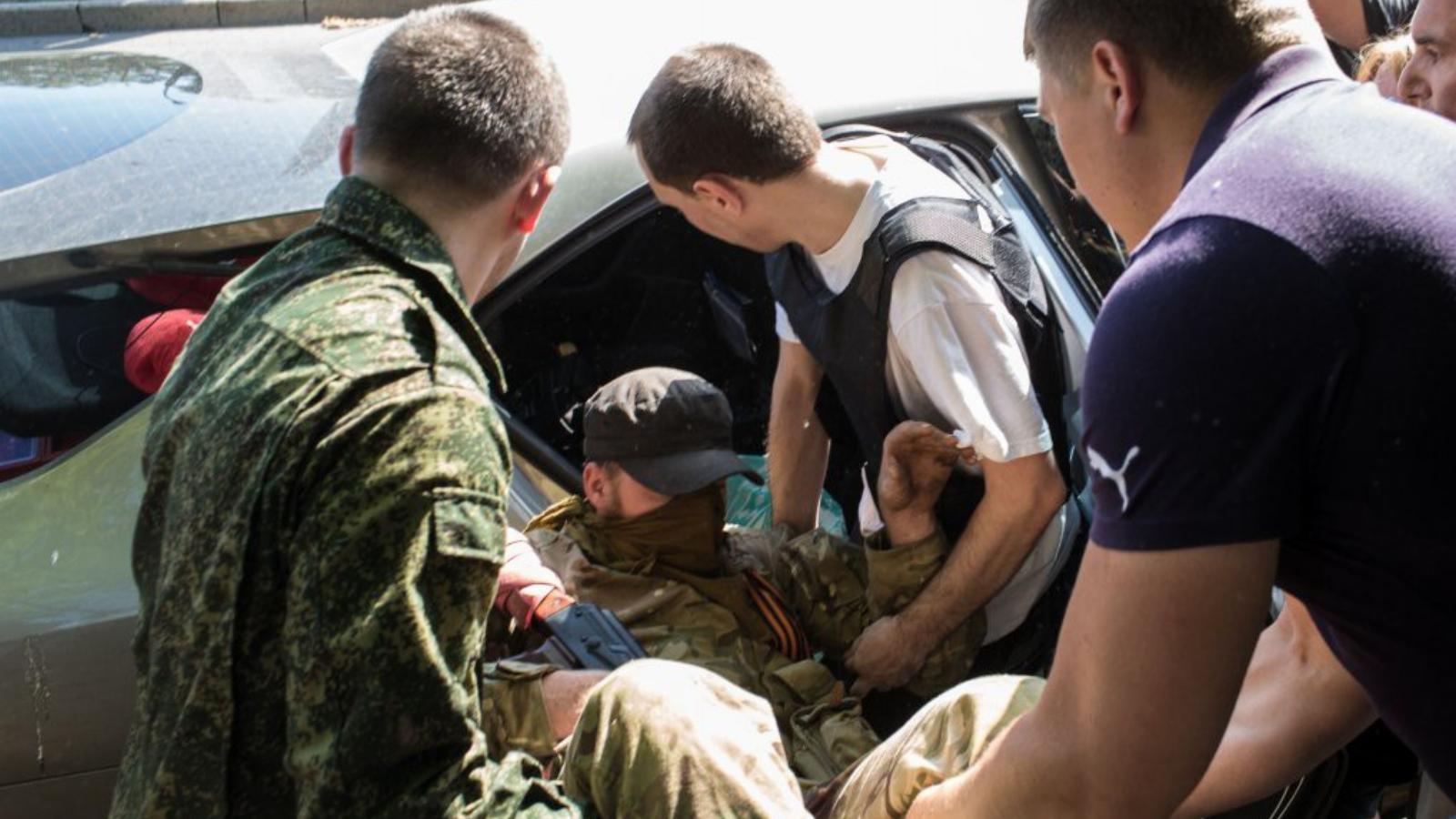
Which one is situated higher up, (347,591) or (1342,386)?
(1342,386)

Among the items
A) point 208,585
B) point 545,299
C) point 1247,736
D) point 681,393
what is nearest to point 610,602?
point 681,393

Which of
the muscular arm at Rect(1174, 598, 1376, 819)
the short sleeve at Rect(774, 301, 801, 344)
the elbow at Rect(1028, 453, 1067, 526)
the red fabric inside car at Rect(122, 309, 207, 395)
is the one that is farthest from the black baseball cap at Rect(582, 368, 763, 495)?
the muscular arm at Rect(1174, 598, 1376, 819)

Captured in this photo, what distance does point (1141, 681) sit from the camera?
156cm

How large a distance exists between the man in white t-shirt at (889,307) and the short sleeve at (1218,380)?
1.15 meters

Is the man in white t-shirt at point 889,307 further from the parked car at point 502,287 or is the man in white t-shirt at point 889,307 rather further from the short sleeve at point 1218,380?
the short sleeve at point 1218,380

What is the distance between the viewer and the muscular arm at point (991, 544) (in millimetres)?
2709

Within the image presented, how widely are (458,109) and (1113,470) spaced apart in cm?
Result: 86

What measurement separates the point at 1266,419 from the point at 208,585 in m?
1.04

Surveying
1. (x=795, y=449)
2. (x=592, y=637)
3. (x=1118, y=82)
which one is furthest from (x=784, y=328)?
(x=1118, y=82)

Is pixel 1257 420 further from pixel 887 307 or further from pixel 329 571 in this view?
pixel 887 307

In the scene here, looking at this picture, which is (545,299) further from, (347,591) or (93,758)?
(347,591)

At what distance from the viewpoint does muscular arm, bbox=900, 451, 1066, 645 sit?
271 centimetres

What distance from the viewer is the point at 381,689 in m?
1.56

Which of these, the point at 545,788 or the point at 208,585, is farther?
the point at 545,788
